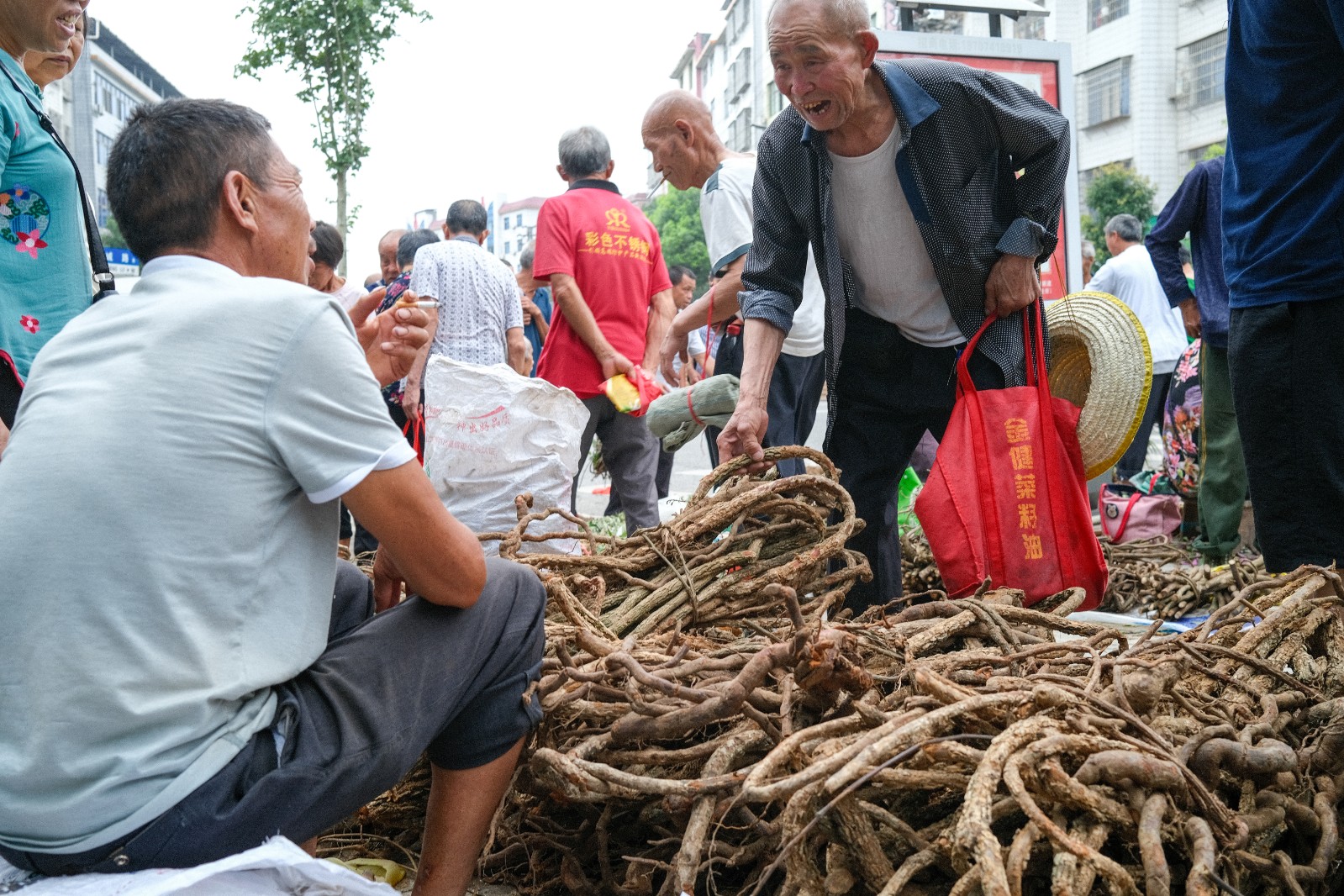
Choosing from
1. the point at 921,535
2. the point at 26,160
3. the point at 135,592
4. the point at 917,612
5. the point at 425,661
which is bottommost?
the point at 921,535

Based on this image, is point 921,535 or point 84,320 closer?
point 84,320

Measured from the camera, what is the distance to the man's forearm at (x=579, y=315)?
5.48m

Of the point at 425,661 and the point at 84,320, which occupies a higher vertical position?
the point at 84,320

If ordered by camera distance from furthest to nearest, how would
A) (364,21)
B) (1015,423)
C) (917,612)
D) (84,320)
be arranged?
(364,21), (1015,423), (917,612), (84,320)

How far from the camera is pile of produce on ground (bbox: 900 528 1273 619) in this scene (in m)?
4.47

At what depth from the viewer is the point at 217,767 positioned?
167cm

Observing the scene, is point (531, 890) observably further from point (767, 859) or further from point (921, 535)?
point (921, 535)

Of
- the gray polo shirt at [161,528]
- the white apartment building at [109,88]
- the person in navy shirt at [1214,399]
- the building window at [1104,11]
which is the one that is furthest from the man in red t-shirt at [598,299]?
the white apartment building at [109,88]

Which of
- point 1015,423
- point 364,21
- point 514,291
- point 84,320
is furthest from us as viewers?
point 364,21

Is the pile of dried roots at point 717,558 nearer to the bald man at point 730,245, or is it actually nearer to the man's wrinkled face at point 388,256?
the bald man at point 730,245

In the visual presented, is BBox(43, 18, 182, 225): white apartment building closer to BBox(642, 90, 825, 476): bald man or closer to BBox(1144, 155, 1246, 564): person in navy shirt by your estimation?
BBox(642, 90, 825, 476): bald man

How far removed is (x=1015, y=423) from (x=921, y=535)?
1.88m

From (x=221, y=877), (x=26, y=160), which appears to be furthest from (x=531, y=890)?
(x=26, y=160)

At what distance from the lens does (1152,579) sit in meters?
4.83
